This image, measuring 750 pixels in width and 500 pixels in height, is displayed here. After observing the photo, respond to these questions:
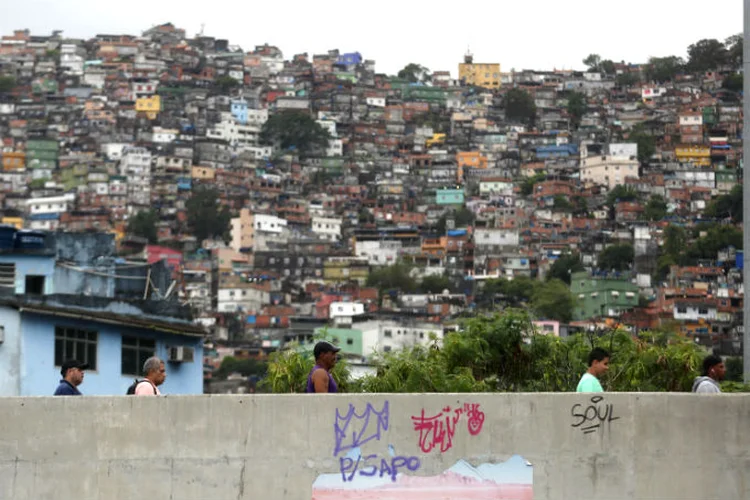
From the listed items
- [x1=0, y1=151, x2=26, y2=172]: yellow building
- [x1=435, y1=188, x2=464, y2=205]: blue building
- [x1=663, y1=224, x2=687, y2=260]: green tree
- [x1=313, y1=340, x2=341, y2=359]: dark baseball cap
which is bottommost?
[x1=313, y1=340, x2=341, y2=359]: dark baseball cap

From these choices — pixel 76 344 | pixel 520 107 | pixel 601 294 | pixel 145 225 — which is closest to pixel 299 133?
pixel 520 107

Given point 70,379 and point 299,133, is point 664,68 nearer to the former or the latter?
point 299,133

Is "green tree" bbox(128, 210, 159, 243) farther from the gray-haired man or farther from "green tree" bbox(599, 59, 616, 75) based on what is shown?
the gray-haired man

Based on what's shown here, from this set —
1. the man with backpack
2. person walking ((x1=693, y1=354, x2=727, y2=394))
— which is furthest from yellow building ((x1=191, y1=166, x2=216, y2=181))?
person walking ((x1=693, y1=354, x2=727, y2=394))

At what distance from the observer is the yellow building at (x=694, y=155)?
158 metres

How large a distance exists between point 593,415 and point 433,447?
3.10 feet

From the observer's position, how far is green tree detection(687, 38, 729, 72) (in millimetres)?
181375

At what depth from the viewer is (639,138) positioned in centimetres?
16150

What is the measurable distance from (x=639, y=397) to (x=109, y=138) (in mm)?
157963

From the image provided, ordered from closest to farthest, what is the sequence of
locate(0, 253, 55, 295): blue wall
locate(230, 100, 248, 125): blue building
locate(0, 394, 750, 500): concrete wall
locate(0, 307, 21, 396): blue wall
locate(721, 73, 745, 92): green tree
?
locate(0, 394, 750, 500): concrete wall → locate(0, 307, 21, 396): blue wall → locate(0, 253, 55, 295): blue wall → locate(721, 73, 745, 92): green tree → locate(230, 100, 248, 125): blue building

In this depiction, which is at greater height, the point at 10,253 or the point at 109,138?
the point at 109,138

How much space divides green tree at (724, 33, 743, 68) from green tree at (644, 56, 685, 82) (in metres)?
5.39

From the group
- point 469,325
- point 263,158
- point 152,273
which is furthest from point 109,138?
point 469,325

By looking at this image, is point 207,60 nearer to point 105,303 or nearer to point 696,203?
point 696,203
